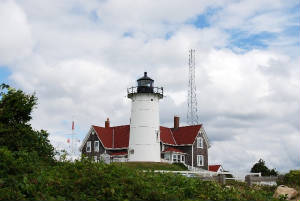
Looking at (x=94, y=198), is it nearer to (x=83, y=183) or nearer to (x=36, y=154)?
(x=83, y=183)

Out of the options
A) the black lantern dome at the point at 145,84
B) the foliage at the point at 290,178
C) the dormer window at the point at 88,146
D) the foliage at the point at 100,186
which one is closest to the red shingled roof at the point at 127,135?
the dormer window at the point at 88,146

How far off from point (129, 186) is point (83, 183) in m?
1.08

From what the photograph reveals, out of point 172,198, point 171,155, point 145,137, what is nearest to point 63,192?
point 172,198

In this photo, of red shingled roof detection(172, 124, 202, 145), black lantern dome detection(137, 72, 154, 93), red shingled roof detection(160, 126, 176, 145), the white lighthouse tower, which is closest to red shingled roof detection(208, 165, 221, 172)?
red shingled roof detection(172, 124, 202, 145)

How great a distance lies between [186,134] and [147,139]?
32.8 feet

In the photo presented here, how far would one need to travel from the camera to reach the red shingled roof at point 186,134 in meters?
52.3

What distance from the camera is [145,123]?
45.0 m

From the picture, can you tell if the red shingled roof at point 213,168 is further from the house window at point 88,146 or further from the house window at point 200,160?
the house window at point 88,146

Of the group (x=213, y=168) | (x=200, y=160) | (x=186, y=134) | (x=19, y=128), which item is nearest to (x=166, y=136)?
(x=186, y=134)

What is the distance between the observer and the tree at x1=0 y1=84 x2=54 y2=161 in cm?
1427

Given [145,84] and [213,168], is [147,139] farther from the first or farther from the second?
[213,168]

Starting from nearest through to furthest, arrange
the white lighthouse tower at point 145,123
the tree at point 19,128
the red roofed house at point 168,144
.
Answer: the tree at point 19,128
the white lighthouse tower at point 145,123
the red roofed house at point 168,144

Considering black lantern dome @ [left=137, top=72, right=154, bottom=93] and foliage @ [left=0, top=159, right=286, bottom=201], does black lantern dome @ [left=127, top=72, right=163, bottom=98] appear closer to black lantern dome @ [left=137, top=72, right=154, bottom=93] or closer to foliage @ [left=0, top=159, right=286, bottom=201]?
black lantern dome @ [left=137, top=72, right=154, bottom=93]

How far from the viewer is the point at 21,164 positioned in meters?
11.2
